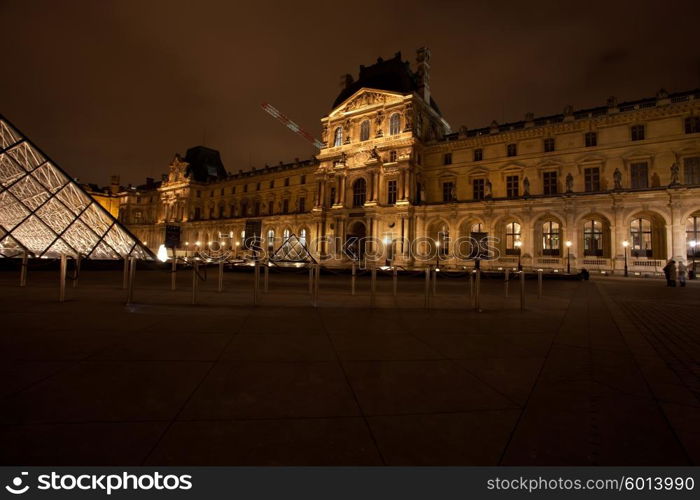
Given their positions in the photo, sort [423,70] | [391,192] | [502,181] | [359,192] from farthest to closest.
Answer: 1. [423,70]
2. [359,192]
3. [391,192]
4. [502,181]

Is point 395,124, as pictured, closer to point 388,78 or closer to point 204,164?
point 388,78

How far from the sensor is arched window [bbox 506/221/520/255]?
31.4m

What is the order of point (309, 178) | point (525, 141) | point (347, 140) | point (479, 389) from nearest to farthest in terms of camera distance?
point (479, 389) → point (525, 141) → point (347, 140) → point (309, 178)

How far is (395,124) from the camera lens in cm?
3731

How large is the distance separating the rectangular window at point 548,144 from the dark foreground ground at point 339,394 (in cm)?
3022

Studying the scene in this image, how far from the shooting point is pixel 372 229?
36969 millimetres

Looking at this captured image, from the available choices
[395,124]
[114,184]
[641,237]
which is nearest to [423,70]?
[395,124]

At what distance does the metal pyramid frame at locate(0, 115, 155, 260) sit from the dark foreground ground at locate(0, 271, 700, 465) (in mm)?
14087

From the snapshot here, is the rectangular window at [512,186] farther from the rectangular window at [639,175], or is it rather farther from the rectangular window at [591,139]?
the rectangular window at [639,175]

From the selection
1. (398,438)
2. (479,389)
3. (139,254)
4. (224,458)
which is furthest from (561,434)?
(139,254)

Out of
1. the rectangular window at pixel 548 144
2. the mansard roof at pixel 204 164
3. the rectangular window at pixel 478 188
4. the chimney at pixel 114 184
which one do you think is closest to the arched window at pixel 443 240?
the rectangular window at pixel 478 188

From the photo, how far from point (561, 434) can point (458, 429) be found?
24.2 inches

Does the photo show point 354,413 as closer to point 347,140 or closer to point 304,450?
point 304,450

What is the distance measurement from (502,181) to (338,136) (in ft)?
62.3
